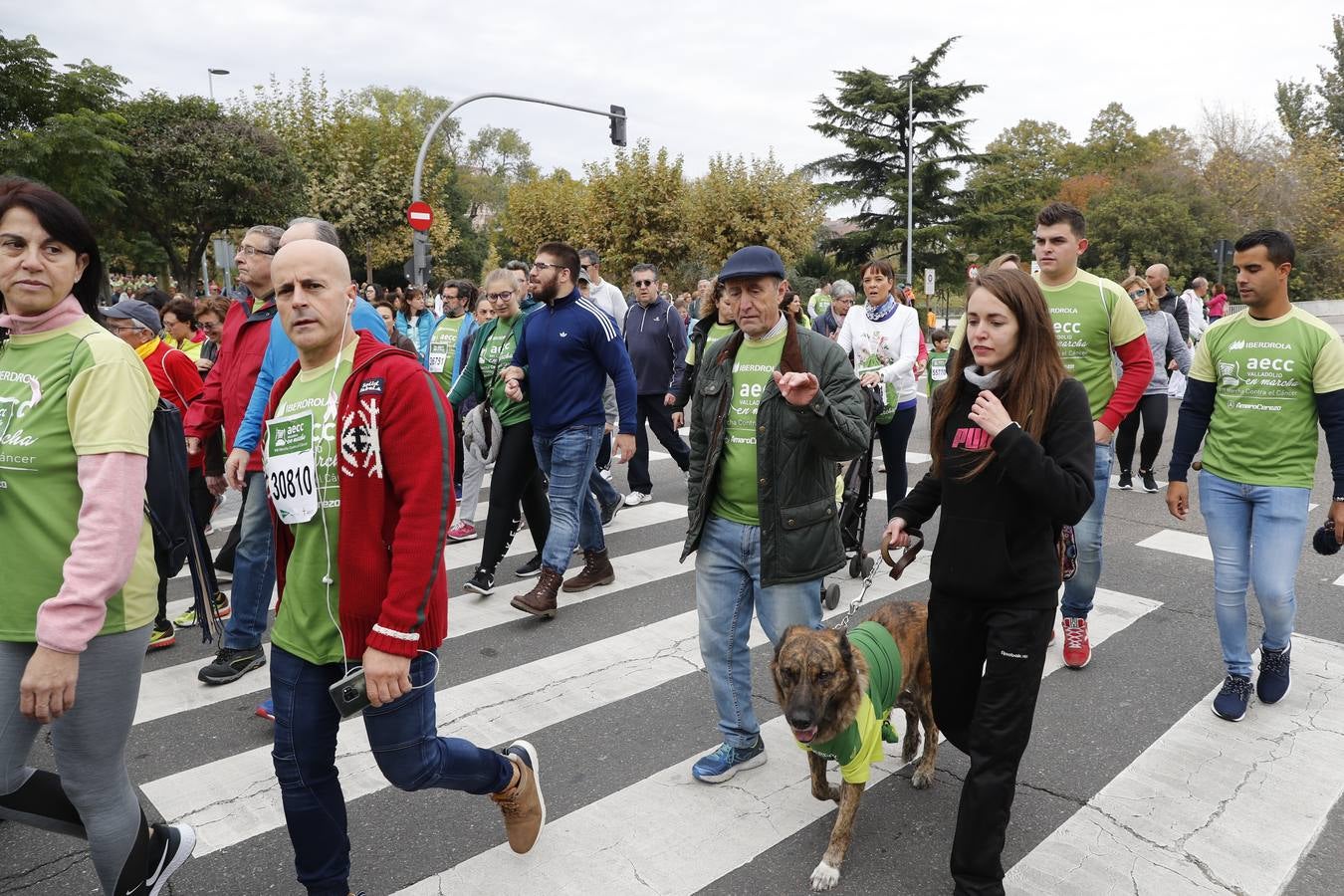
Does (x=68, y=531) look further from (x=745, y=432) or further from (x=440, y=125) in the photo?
(x=440, y=125)

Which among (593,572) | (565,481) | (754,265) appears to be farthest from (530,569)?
(754,265)

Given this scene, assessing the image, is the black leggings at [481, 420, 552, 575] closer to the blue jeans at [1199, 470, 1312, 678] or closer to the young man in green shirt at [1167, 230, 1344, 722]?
the young man in green shirt at [1167, 230, 1344, 722]

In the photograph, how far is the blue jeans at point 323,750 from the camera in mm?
2547

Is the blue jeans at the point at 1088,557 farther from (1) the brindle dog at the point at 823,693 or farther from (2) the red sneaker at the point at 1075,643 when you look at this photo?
(1) the brindle dog at the point at 823,693

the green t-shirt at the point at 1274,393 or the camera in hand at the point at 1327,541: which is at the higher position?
the green t-shirt at the point at 1274,393

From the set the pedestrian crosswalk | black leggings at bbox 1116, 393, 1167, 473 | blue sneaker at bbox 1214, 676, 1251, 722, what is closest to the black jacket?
the pedestrian crosswalk

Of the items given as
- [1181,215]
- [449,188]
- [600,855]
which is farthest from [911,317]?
[449,188]

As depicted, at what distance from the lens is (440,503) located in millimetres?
2420

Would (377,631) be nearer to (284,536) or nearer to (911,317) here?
(284,536)

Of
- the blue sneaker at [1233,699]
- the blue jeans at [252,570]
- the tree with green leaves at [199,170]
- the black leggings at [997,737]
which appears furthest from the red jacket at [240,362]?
the tree with green leaves at [199,170]

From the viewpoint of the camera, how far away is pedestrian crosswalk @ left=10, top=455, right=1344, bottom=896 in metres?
3.09

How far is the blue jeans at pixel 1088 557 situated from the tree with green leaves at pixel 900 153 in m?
44.5

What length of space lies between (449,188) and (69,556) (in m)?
62.4

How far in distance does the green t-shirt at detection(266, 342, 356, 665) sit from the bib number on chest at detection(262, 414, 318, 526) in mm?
12
